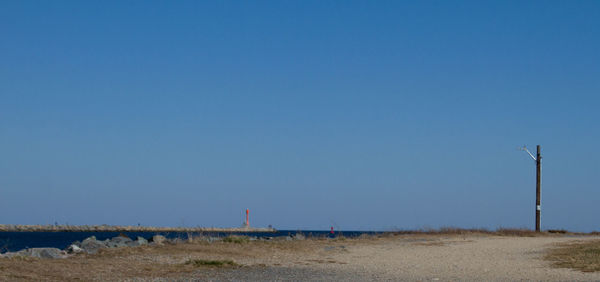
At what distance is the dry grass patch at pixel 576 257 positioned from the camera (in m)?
16.9

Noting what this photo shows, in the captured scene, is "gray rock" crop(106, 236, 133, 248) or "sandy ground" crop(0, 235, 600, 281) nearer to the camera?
"sandy ground" crop(0, 235, 600, 281)

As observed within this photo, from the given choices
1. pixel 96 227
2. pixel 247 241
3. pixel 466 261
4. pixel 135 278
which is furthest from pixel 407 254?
pixel 96 227

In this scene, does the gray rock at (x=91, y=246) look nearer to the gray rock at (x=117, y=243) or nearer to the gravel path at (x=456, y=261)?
the gray rock at (x=117, y=243)

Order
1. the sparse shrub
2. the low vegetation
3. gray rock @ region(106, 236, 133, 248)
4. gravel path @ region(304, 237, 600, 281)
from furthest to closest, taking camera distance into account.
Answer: the sparse shrub, gray rock @ region(106, 236, 133, 248), the low vegetation, gravel path @ region(304, 237, 600, 281)

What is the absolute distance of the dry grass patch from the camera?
1694 centimetres

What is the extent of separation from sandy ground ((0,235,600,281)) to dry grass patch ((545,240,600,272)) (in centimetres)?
46

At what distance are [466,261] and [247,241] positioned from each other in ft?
26.7

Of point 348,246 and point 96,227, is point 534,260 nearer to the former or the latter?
point 348,246

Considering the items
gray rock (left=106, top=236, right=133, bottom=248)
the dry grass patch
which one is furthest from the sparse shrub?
A: the dry grass patch

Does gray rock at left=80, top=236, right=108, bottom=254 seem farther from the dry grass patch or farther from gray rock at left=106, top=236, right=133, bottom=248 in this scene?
the dry grass patch

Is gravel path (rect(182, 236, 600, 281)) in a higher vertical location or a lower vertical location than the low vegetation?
lower

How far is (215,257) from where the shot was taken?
18.9 metres

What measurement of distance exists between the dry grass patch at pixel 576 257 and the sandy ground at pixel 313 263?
456mm

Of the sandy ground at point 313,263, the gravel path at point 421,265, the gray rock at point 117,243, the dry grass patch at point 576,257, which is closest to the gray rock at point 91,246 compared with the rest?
the gray rock at point 117,243
